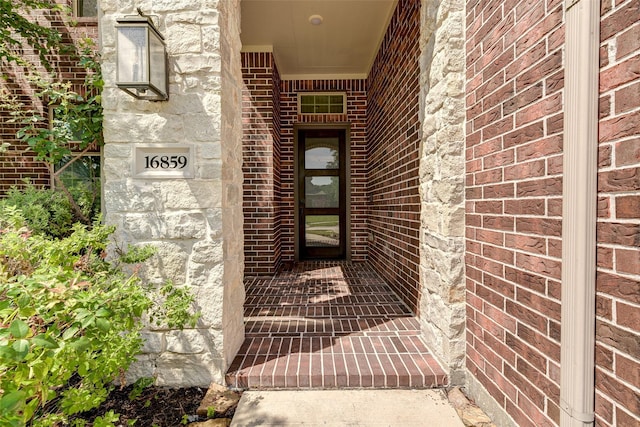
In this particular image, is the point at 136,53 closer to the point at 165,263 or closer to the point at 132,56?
the point at 132,56

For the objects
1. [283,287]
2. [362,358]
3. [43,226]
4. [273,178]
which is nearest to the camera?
[362,358]

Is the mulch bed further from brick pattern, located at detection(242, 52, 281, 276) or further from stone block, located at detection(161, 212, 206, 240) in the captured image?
brick pattern, located at detection(242, 52, 281, 276)

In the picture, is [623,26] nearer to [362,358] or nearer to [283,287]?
[362,358]

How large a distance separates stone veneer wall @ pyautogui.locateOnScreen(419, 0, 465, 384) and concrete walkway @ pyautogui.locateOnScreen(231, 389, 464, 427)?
258 millimetres

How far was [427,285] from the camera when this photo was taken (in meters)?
2.13

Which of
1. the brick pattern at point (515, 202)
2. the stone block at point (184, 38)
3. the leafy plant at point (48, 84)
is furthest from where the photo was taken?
the leafy plant at point (48, 84)

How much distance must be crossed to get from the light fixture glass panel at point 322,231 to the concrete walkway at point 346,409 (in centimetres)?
345

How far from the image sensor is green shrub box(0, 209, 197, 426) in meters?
0.85

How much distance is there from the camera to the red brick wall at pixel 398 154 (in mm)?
2584

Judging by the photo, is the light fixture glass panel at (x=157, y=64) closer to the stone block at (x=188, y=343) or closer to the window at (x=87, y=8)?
the stone block at (x=188, y=343)

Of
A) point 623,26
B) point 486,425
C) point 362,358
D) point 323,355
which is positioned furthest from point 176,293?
point 623,26

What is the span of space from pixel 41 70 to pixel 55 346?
4.54 m

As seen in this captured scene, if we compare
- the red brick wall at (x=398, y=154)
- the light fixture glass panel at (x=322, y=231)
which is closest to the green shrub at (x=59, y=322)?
the red brick wall at (x=398, y=154)

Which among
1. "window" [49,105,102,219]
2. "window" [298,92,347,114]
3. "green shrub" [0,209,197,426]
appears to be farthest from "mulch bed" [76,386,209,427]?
"window" [298,92,347,114]
